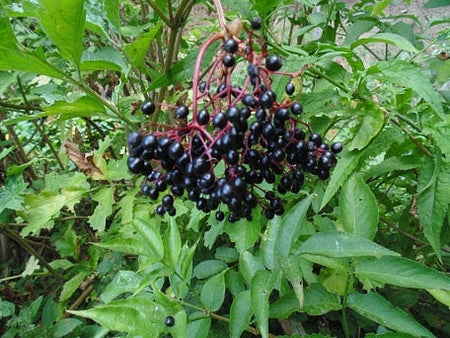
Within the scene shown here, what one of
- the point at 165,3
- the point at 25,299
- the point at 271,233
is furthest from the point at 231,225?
the point at 25,299

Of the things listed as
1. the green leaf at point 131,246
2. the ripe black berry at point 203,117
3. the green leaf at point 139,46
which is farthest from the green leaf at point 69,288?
the ripe black berry at point 203,117

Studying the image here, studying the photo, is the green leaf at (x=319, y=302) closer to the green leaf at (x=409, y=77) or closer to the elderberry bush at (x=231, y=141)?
the elderberry bush at (x=231, y=141)

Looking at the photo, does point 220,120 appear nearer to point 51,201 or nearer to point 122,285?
point 122,285

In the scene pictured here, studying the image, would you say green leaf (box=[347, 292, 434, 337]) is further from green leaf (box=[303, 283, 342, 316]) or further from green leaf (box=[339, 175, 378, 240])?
green leaf (box=[339, 175, 378, 240])

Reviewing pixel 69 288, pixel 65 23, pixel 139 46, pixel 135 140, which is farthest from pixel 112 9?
pixel 69 288

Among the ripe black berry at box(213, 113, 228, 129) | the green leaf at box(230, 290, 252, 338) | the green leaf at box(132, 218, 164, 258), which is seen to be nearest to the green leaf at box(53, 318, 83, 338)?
the green leaf at box(132, 218, 164, 258)

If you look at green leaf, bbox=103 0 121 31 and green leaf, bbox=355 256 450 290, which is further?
green leaf, bbox=103 0 121 31
